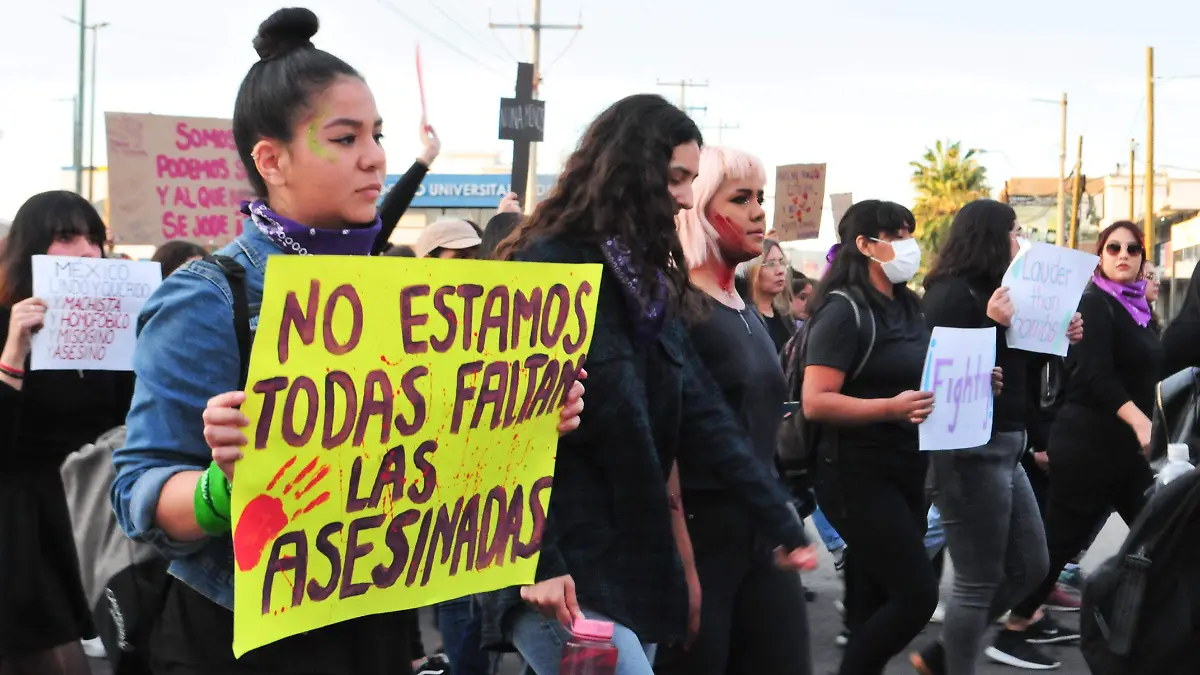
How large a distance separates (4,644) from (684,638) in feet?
7.47

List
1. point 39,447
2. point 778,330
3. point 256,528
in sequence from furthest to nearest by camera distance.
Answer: point 778,330, point 39,447, point 256,528

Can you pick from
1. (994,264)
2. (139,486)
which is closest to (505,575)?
(139,486)

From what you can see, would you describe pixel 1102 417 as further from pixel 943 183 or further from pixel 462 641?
pixel 943 183

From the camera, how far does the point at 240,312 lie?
2098mm

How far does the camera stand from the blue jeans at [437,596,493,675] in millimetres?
5148

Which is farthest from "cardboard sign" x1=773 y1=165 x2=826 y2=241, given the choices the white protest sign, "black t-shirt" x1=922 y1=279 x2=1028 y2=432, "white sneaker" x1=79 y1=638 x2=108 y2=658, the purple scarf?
the white protest sign

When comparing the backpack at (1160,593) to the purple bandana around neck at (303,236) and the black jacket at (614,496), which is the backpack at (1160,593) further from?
the purple bandana around neck at (303,236)

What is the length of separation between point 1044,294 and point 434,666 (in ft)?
10.3

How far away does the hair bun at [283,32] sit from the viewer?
226cm

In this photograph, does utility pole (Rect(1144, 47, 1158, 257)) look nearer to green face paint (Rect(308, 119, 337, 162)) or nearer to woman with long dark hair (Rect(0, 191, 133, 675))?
woman with long dark hair (Rect(0, 191, 133, 675))

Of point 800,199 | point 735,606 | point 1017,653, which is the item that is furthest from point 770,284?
point 800,199

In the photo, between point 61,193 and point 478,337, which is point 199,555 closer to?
point 478,337

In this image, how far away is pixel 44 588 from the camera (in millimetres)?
4316

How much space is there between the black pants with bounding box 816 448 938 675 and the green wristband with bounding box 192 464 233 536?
3.06 metres
